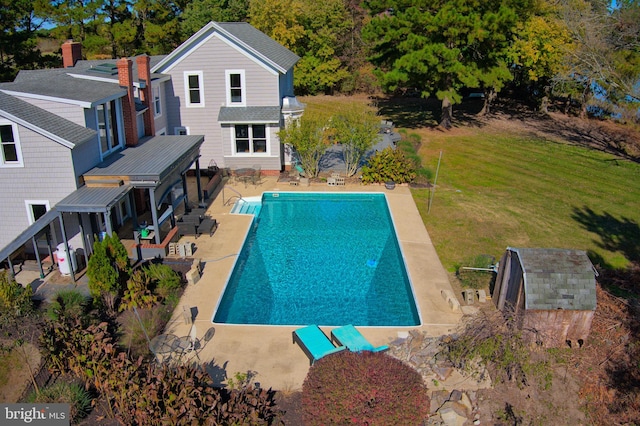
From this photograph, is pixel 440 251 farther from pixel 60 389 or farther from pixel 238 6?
pixel 238 6

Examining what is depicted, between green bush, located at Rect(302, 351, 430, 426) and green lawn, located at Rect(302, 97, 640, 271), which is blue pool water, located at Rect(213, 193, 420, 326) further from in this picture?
green bush, located at Rect(302, 351, 430, 426)

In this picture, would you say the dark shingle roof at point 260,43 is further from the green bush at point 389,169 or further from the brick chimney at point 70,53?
the brick chimney at point 70,53

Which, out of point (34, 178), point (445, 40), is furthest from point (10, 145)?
point (445, 40)

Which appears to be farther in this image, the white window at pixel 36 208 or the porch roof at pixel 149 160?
the porch roof at pixel 149 160

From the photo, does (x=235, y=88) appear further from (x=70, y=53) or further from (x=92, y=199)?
(x=92, y=199)

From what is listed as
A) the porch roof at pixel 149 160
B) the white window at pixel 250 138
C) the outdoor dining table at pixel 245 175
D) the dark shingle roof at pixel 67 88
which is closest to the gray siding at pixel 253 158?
the white window at pixel 250 138

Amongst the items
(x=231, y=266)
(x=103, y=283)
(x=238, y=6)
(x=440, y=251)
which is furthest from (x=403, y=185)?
(x=238, y=6)

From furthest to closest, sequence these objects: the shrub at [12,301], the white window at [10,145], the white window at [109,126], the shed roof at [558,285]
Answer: the white window at [109,126], the white window at [10,145], the shrub at [12,301], the shed roof at [558,285]
